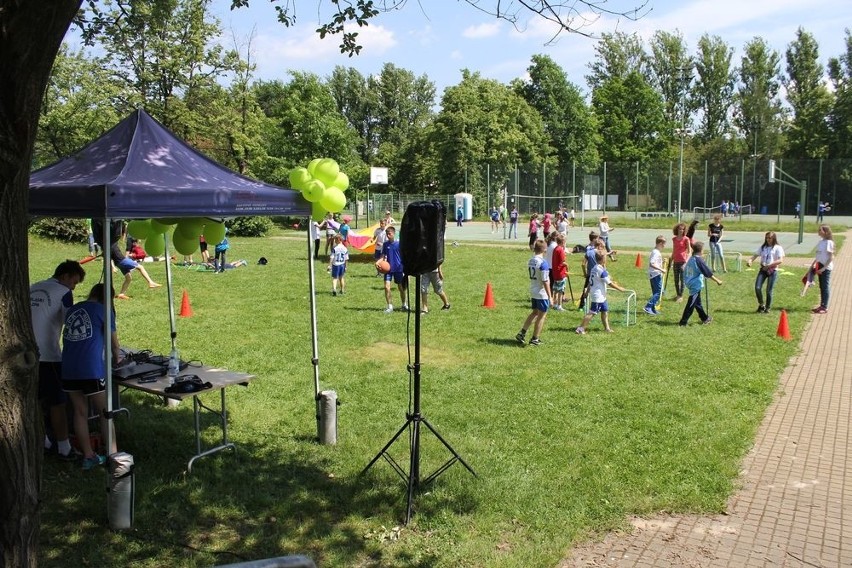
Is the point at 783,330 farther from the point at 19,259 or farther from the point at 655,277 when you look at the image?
the point at 19,259

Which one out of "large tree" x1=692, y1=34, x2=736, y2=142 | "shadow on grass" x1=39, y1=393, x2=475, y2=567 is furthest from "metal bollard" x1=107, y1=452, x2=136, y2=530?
"large tree" x1=692, y1=34, x2=736, y2=142

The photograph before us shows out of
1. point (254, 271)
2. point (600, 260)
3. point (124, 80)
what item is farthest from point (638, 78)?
point (600, 260)

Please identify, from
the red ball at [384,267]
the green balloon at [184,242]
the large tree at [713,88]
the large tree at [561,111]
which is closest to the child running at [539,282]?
the red ball at [384,267]

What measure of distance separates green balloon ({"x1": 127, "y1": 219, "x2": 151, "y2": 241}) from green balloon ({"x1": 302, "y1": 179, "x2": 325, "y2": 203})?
8.08 ft

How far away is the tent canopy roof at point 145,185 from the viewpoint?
489cm

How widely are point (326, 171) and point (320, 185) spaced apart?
165mm

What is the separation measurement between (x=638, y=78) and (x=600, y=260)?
65727 millimetres

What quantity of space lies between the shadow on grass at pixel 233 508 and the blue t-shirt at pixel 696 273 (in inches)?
314

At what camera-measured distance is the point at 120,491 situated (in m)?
4.75

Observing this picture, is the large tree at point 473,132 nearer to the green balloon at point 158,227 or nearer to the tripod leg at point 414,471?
A: the green balloon at point 158,227

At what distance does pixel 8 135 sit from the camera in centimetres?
292

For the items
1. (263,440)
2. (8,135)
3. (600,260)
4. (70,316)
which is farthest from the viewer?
(600,260)

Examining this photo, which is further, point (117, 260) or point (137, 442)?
point (117, 260)

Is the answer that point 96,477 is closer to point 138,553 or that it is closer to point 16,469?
point 138,553
